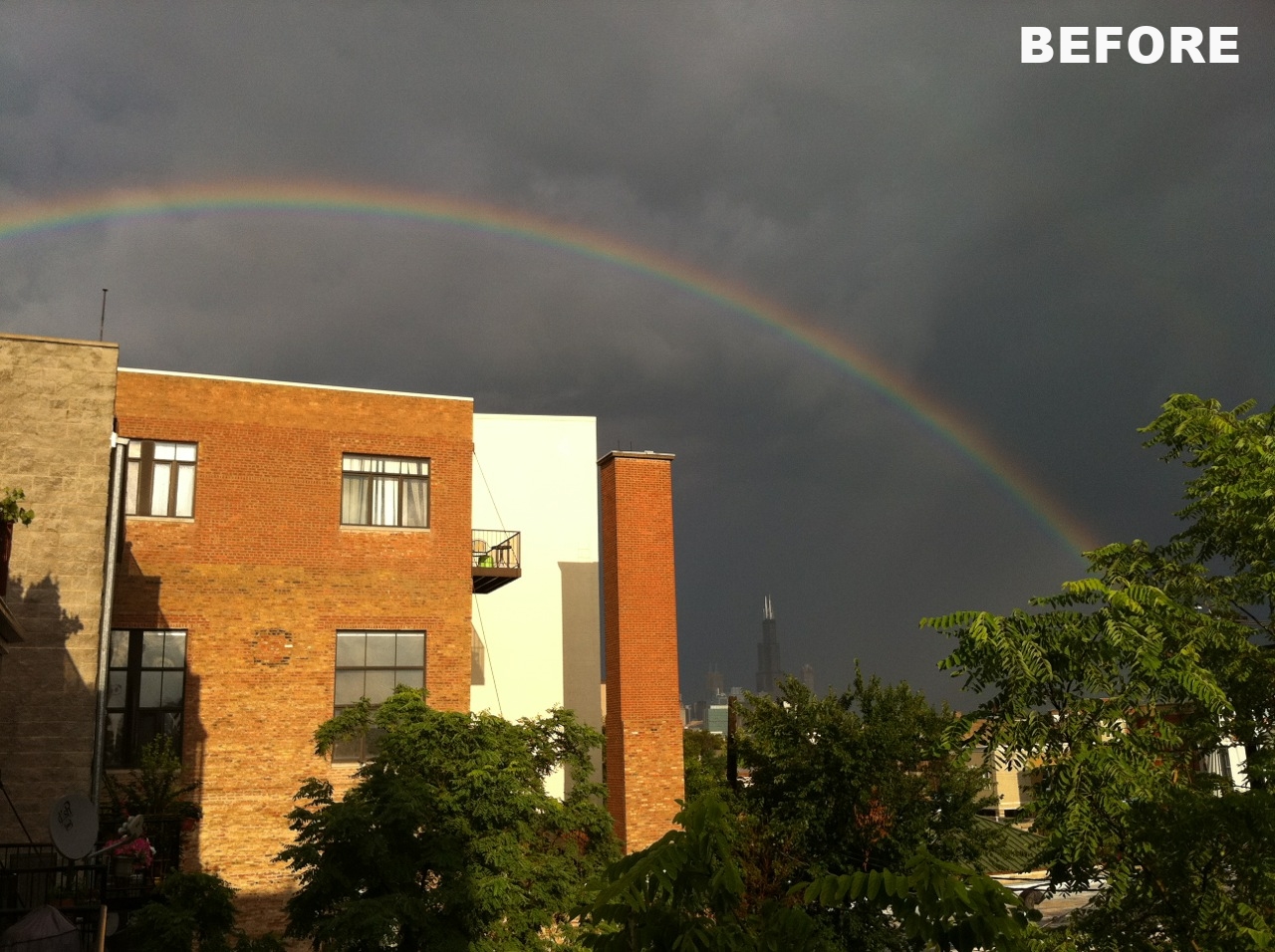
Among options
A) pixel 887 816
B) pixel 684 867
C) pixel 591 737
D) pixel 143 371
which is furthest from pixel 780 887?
pixel 684 867

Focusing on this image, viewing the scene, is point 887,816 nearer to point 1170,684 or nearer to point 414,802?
point 414,802

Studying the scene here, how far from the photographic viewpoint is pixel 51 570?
66.7 feet

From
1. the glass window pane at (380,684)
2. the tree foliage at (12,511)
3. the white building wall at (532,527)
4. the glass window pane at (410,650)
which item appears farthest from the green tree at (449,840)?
the white building wall at (532,527)

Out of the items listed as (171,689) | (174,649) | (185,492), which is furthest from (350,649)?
(185,492)

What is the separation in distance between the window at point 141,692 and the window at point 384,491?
5.35m

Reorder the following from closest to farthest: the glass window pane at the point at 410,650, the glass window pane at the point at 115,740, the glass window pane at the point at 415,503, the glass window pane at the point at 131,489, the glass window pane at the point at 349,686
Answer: the glass window pane at the point at 115,740 < the glass window pane at the point at 131,489 < the glass window pane at the point at 349,686 < the glass window pane at the point at 410,650 < the glass window pane at the point at 415,503

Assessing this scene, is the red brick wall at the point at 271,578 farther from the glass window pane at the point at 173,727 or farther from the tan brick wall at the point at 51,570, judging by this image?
the tan brick wall at the point at 51,570

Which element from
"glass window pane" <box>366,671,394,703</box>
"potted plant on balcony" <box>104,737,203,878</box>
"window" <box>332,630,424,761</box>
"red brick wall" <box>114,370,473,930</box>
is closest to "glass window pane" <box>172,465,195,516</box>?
"red brick wall" <box>114,370,473,930</box>

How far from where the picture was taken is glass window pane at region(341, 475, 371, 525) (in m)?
29.4

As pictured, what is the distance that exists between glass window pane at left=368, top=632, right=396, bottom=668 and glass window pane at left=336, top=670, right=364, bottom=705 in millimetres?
429

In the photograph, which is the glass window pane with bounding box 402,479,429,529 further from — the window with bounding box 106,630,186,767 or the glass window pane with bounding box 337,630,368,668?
the window with bounding box 106,630,186,767

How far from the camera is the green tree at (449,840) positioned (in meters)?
17.3

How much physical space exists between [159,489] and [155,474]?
38 cm

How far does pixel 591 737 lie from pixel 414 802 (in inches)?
195
